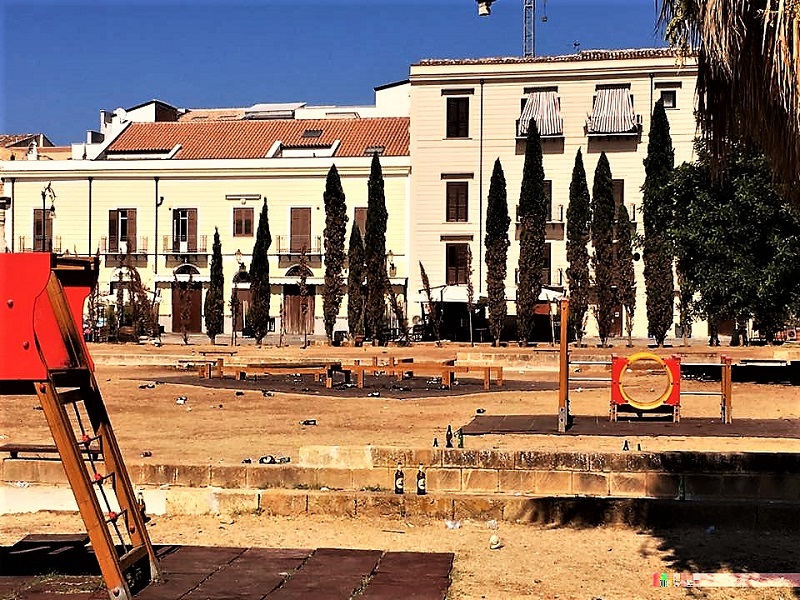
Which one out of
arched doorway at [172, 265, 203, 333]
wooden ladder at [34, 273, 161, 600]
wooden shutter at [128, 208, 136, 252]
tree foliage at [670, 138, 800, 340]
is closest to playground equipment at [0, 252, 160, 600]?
wooden ladder at [34, 273, 161, 600]

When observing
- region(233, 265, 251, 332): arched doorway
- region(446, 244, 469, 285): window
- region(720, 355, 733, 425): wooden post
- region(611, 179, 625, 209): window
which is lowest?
region(720, 355, 733, 425): wooden post

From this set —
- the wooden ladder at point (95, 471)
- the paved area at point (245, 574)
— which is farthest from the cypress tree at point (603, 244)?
the wooden ladder at point (95, 471)

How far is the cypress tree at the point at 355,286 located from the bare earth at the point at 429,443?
18.5 m

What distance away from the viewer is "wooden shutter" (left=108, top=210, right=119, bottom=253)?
2055 inches

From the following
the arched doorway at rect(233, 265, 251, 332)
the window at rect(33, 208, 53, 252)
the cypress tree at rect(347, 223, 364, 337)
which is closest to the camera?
the cypress tree at rect(347, 223, 364, 337)

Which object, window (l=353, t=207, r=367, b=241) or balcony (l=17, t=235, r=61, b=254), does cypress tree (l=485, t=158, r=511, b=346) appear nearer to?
window (l=353, t=207, r=367, b=241)

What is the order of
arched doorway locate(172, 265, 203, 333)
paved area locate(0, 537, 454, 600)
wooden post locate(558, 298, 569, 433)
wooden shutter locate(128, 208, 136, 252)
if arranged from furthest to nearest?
wooden shutter locate(128, 208, 136, 252), arched doorway locate(172, 265, 203, 333), wooden post locate(558, 298, 569, 433), paved area locate(0, 537, 454, 600)

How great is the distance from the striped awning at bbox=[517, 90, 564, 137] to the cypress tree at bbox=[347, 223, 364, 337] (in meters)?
8.86

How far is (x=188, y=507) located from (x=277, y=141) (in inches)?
1741

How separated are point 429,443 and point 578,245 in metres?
31.2

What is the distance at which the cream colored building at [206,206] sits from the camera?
5050 centimetres

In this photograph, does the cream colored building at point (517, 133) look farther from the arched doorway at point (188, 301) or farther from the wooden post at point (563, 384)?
the wooden post at point (563, 384)

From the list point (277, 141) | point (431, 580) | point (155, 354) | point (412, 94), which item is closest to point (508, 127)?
point (412, 94)

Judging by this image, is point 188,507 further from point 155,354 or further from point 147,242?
point 147,242
